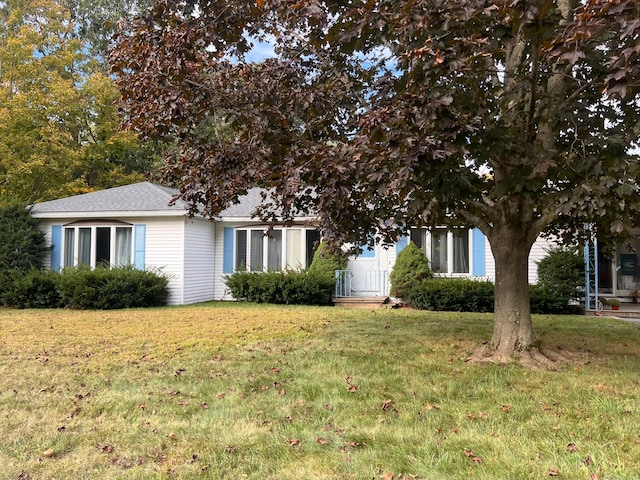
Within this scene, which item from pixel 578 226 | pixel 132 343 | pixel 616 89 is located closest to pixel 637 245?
pixel 578 226

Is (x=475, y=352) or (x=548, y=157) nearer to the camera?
(x=548, y=157)

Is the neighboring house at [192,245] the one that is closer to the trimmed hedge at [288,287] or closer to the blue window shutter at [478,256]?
the blue window shutter at [478,256]

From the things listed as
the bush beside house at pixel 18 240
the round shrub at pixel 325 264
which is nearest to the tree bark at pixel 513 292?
the round shrub at pixel 325 264

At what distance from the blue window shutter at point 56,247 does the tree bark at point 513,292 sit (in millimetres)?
13410

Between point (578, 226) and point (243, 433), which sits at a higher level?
point (578, 226)

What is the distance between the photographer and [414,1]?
13.0 feet

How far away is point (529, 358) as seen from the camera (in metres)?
5.98

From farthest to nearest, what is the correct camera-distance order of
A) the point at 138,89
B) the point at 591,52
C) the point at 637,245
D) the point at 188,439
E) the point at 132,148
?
the point at 132,148 → the point at 637,245 → the point at 138,89 → the point at 591,52 → the point at 188,439

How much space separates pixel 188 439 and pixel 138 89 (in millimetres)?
4095

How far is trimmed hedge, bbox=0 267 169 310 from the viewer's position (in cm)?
1240

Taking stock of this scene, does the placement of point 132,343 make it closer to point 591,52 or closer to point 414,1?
point 414,1

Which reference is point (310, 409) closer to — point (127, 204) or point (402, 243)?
point (402, 243)

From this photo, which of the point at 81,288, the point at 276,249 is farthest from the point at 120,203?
the point at 276,249

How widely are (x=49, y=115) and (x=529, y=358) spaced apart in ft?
68.6
